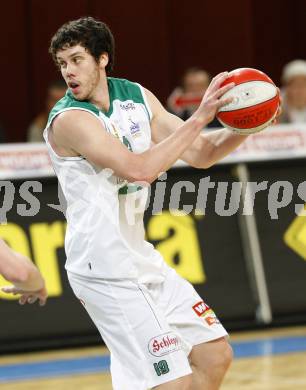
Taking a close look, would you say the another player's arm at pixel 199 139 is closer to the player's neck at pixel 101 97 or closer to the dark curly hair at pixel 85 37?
the player's neck at pixel 101 97

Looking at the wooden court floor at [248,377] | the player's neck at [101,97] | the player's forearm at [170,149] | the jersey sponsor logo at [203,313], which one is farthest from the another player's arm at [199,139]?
the wooden court floor at [248,377]

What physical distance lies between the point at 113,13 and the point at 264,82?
Result: 8.40 meters

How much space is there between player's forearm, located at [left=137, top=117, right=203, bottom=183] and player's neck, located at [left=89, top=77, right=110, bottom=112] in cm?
42

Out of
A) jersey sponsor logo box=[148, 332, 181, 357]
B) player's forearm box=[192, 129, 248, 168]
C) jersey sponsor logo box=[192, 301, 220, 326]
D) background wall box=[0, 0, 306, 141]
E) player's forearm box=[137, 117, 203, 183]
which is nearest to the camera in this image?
player's forearm box=[137, 117, 203, 183]

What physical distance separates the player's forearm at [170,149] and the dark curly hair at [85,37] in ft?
1.94

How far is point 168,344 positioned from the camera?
4770 millimetres

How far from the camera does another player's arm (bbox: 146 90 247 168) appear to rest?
5.17 metres

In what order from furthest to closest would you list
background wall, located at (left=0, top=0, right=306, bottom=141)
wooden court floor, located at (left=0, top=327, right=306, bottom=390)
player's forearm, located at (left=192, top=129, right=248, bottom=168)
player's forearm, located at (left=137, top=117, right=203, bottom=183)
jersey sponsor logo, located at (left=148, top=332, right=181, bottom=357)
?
background wall, located at (left=0, top=0, right=306, bottom=141)
wooden court floor, located at (left=0, top=327, right=306, bottom=390)
player's forearm, located at (left=192, top=129, right=248, bottom=168)
jersey sponsor logo, located at (left=148, top=332, right=181, bottom=357)
player's forearm, located at (left=137, top=117, right=203, bottom=183)

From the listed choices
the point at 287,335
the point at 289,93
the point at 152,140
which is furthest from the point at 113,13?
the point at 152,140

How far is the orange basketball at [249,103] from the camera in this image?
478 cm

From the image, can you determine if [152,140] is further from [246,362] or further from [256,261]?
[256,261]

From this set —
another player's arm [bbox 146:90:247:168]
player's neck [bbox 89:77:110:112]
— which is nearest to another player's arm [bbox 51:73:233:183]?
player's neck [bbox 89:77:110:112]

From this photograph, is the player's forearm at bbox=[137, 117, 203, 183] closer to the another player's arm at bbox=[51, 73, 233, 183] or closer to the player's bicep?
the another player's arm at bbox=[51, 73, 233, 183]

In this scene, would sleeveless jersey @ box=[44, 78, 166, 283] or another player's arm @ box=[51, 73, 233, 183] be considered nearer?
another player's arm @ box=[51, 73, 233, 183]
